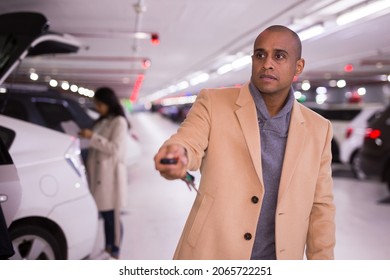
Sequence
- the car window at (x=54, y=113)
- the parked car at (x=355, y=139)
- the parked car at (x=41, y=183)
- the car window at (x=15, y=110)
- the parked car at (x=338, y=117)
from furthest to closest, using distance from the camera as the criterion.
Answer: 1. the parked car at (x=338, y=117)
2. the parked car at (x=355, y=139)
3. the car window at (x=54, y=113)
4. the car window at (x=15, y=110)
5. the parked car at (x=41, y=183)

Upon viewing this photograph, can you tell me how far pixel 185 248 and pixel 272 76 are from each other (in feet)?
2.60

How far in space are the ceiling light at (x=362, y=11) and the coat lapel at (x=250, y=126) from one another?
1924 mm

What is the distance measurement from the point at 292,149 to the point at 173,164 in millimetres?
501

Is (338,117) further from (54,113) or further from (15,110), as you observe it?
(15,110)

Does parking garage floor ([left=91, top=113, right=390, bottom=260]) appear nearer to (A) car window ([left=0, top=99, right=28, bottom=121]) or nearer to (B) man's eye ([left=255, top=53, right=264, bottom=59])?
(B) man's eye ([left=255, top=53, right=264, bottom=59])

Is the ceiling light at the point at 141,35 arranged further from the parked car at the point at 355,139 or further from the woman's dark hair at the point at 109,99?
the parked car at the point at 355,139

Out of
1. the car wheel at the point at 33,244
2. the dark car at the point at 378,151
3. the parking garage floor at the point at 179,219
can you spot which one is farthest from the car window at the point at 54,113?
the dark car at the point at 378,151

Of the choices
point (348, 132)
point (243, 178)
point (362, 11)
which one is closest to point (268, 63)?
point (243, 178)

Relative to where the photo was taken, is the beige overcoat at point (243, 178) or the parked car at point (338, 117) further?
the parked car at point (338, 117)

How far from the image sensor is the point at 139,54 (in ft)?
32.6

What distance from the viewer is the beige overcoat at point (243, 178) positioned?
1665 millimetres

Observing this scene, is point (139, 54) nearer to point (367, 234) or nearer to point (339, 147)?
point (339, 147)

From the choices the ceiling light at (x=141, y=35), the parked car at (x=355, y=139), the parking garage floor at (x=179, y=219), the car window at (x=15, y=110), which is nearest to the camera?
the parking garage floor at (x=179, y=219)

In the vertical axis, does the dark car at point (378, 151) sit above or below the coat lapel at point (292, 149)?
below
